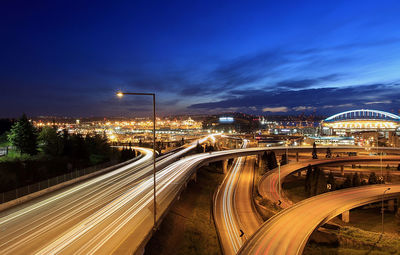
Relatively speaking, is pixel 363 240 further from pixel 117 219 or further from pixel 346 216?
pixel 117 219

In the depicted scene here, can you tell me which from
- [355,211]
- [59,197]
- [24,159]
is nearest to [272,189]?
[355,211]

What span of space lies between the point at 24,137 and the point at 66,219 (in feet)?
70.2

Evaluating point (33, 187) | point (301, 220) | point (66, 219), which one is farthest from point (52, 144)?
point (301, 220)

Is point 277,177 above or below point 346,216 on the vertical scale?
above

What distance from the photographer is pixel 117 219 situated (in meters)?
15.1

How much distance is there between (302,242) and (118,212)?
13.7 m

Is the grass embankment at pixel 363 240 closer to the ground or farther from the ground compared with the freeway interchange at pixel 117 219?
closer to the ground

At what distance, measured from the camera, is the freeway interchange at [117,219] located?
39.6 ft

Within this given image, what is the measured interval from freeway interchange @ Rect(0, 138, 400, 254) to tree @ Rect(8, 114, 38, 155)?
1132 cm

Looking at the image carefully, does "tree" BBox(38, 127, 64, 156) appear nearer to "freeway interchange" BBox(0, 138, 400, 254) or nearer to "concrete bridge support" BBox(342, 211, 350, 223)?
"freeway interchange" BBox(0, 138, 400, 254)

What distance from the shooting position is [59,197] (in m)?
19.8

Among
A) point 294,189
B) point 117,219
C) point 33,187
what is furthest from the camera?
point 294,189

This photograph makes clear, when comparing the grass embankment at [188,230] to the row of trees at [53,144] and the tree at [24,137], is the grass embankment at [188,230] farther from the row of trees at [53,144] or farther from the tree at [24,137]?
the tree at [24,137]

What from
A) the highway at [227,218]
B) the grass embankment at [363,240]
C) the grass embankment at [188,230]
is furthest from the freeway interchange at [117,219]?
the grass embankment at [363,240]
